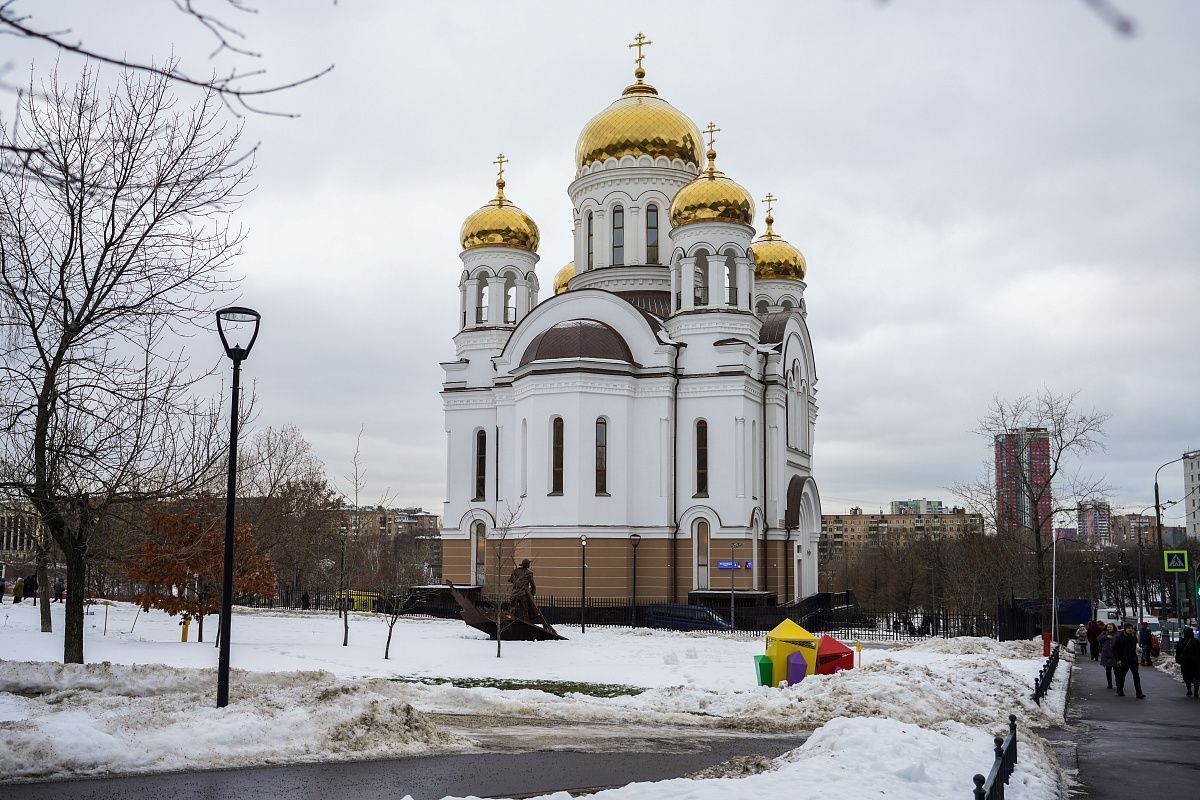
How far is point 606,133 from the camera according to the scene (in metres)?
39.8

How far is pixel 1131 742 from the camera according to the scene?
40.8 ft

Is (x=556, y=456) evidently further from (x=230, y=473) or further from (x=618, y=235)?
(x=230, y=473)

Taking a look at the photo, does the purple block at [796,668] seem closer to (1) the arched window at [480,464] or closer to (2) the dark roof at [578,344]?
(2) the dark roof at [578,344]

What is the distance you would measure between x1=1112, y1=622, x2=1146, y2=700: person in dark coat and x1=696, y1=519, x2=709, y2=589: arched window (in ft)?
54.7

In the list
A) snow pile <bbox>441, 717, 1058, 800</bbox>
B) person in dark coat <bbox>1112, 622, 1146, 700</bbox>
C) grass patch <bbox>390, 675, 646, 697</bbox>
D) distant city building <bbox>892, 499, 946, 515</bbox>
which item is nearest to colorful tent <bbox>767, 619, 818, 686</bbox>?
grass patch <bbox>390, 675, 646, 697</bbox>

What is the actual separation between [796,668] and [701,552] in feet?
57.6

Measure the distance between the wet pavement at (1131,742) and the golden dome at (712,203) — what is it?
1970 cm

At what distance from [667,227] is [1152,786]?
31399 mm

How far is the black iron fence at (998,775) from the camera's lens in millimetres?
6175

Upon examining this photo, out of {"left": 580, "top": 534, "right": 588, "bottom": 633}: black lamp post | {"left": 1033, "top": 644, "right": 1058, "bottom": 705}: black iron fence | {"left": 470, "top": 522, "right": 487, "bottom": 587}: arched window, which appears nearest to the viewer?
{"left": 1033, "top": 644, "right": 1058, "bottom": 705}: black iron fence

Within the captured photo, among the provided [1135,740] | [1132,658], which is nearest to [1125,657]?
[1132,658]

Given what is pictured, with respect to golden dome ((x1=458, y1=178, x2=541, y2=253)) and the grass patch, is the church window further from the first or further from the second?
the grass patch

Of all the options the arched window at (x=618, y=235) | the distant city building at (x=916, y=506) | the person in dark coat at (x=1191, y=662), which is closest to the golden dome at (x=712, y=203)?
the arched window at (x=618, y=235)

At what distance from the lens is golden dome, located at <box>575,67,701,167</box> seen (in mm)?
39469
